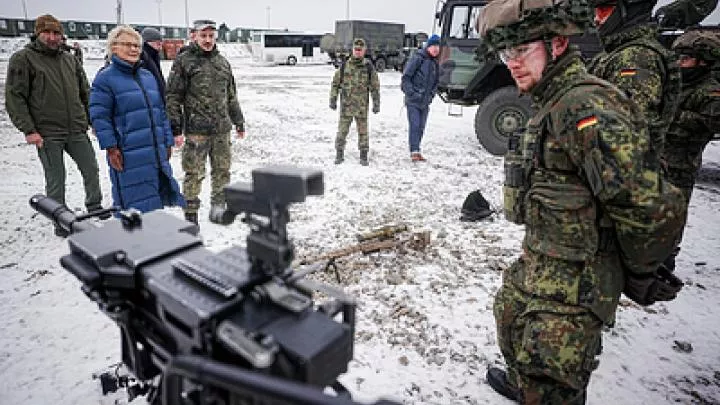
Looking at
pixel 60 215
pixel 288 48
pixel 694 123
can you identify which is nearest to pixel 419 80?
pixel 694 123

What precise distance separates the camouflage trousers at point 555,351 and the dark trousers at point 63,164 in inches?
166

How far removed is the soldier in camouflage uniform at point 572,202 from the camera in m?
1.35

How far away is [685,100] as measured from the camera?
12.5 feet

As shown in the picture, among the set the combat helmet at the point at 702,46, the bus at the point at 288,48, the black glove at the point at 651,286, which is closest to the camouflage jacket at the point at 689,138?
the combat helmet at the point at 702,46

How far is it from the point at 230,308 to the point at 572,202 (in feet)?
4.19

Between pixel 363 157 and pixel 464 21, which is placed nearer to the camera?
pixel 363 157

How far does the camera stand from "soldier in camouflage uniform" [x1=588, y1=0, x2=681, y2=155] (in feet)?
7.80

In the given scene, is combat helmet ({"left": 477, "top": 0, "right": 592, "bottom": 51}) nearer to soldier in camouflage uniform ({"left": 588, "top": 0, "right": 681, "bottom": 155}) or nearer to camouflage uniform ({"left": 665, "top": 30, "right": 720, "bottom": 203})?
soldier in camouflage uniform ({"left": 588, "top": 0, "right": 681, "bottom": 155})

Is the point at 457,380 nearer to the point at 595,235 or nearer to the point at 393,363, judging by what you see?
the point at 393,363

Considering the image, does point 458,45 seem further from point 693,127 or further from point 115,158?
point 115,158

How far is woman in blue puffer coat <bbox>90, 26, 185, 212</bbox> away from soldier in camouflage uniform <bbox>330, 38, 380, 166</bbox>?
11.1 ft

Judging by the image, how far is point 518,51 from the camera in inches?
63.2

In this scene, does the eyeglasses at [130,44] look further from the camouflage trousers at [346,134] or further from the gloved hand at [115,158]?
the camouflage trousers at [346,134]

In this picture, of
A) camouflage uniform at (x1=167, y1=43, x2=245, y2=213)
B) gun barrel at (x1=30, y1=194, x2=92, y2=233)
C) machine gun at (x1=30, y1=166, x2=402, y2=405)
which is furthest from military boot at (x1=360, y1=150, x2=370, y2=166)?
→ machine gun at (x1=30, y1=166, x2=402, y2=405)
